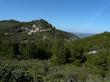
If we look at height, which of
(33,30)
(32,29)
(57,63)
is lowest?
(57,63)

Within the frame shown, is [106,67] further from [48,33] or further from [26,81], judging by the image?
[48,33]

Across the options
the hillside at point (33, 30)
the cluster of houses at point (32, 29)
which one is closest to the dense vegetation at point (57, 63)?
the hillside at point (33, 30)

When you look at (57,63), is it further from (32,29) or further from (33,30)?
(32,29)

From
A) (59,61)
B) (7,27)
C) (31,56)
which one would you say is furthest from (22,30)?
(59,61)

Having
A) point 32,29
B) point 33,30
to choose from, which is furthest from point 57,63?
point 32,29

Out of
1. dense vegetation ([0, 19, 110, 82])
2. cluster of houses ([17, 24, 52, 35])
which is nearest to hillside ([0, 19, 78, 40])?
cluster of houses ([17, 24, 52, 35])

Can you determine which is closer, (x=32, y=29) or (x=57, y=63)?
(x=57, y=63)

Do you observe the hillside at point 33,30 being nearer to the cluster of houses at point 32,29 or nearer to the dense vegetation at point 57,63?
the cluster of houses at point 32,29

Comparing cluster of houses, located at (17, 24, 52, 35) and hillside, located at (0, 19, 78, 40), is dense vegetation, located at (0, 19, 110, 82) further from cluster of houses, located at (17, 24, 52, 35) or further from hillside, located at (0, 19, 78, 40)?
cluster of houses, located at (17, 24, 52, 35)

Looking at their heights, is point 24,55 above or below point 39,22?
below

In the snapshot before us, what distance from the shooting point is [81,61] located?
82.8 ft

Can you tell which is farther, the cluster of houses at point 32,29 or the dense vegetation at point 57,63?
the cluster of houses at point 32,29

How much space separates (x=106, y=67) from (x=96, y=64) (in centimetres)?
77

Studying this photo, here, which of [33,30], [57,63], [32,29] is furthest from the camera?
[32,29]
